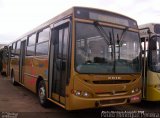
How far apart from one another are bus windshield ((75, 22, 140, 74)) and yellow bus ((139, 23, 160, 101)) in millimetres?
1164

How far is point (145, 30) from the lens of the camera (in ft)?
28.9

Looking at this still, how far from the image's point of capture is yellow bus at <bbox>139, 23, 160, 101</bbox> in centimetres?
841

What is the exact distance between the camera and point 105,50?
6.75 meters

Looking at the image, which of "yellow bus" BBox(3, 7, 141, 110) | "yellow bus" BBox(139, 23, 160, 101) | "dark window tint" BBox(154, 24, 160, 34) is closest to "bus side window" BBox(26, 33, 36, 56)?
"yellow bus" BBox(3, 7, 141, 110)

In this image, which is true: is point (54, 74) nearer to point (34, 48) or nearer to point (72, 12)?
point (72, 12)

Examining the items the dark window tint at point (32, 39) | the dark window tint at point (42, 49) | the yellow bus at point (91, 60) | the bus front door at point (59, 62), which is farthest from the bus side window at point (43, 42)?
the dark window tint at point (32, 39)

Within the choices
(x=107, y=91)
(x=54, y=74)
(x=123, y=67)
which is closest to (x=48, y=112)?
(x=54, y=74)

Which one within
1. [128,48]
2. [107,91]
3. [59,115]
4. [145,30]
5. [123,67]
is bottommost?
[59,115]

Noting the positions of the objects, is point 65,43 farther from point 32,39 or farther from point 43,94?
point 32,39

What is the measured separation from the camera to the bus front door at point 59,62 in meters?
6.78

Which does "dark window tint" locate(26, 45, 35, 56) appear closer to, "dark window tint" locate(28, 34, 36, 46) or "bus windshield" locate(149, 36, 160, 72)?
"dark window tint" locate(28, 34, 36, 46)

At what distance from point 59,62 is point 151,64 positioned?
3272 mm

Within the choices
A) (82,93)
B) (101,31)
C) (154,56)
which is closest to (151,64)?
(154,56)

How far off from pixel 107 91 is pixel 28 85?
15.8 feet
